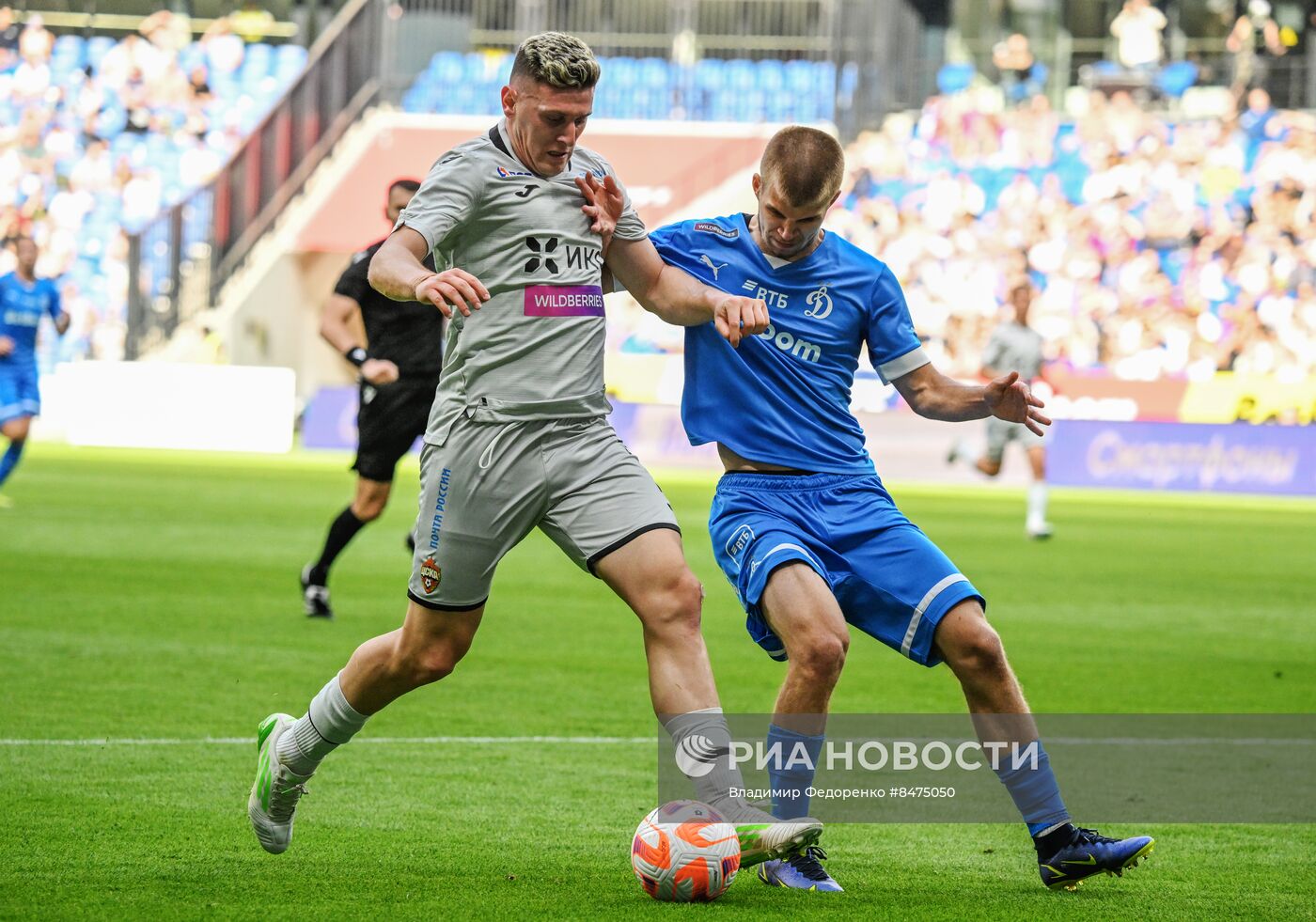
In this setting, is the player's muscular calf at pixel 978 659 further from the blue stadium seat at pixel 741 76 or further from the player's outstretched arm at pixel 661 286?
the blue stadium seat at pixel 741 76

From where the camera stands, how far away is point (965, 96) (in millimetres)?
31703

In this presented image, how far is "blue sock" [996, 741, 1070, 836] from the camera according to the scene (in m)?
4.97

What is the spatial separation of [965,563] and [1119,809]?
8893 mm

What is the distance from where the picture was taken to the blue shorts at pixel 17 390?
17.0m

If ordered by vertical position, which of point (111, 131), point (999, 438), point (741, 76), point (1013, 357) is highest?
point (741, 76)

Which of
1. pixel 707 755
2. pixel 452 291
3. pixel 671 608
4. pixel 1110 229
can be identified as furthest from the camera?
pixel 1110 229

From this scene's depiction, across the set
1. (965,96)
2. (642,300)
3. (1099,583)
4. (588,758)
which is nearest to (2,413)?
(1099,583)

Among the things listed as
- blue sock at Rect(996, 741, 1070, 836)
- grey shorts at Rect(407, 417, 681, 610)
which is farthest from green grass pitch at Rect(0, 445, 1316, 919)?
grey shorts at Rect(407, 417, 681, 610)

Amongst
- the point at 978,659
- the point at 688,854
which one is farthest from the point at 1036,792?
the point at 688,854

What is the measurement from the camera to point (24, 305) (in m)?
17.9

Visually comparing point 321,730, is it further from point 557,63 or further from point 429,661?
point 557,63

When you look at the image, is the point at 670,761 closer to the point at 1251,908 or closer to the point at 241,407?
the point at 1251,908

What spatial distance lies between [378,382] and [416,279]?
5.55 m

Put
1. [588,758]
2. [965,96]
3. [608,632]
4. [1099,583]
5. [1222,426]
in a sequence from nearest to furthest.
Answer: [588,758]
[608,632]
[1099,583]
[1222,426]
[965,96]
